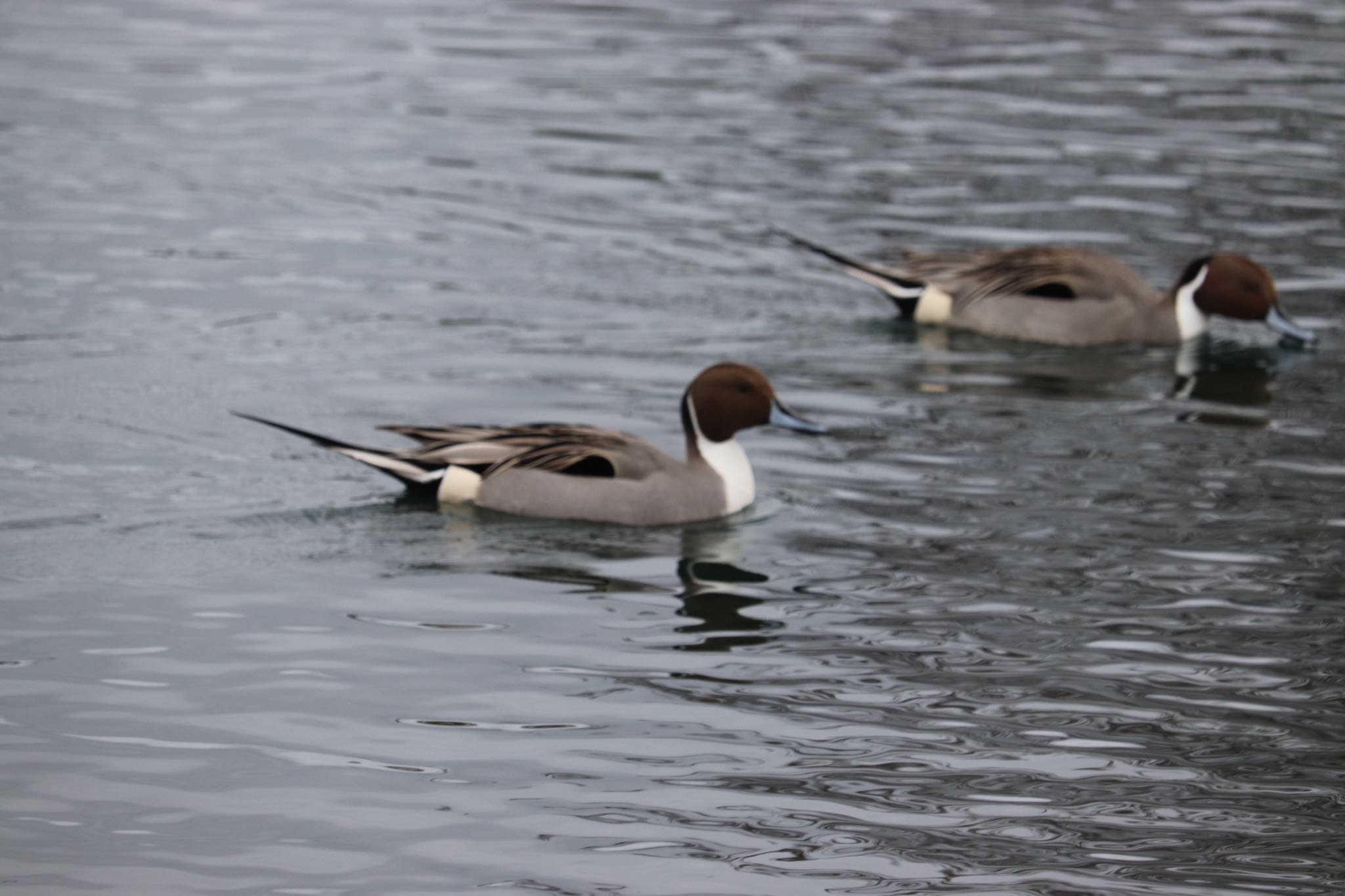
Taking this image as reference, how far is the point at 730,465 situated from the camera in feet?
29.9

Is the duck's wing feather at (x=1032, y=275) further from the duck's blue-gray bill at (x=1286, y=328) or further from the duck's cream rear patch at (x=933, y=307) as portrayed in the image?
the duck's blue-gray bill at (x=1286, y=328)

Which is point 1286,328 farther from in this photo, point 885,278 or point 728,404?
point 728,404

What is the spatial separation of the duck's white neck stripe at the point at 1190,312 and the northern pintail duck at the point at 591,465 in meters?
4.55

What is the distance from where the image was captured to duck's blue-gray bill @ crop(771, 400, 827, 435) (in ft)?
30.2

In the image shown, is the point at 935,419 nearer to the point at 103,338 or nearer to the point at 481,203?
the point at 103,338

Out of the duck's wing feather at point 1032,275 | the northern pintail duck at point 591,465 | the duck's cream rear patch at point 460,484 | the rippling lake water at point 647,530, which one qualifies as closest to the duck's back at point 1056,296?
the duck's wing feather at point 1032,275

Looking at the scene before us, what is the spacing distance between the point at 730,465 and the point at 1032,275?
417 cm

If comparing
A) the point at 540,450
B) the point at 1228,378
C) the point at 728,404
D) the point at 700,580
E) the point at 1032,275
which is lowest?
the point at 700,580

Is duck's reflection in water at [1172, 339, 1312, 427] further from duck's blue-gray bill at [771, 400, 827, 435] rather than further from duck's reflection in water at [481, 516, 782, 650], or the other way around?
duck's reflection in water at [481, 516, 782, 650]

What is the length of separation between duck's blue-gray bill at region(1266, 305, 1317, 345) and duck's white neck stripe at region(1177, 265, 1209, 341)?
1.38 feet

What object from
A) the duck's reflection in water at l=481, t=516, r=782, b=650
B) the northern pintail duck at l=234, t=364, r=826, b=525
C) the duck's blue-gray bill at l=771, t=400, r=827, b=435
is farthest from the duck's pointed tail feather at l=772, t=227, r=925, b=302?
the duck's reflection in water at l=481, t=516, r=782, b=650

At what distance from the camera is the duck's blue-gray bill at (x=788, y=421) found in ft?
30.2

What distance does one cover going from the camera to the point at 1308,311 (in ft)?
43.9

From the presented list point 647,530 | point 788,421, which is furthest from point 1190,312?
point 647,530
